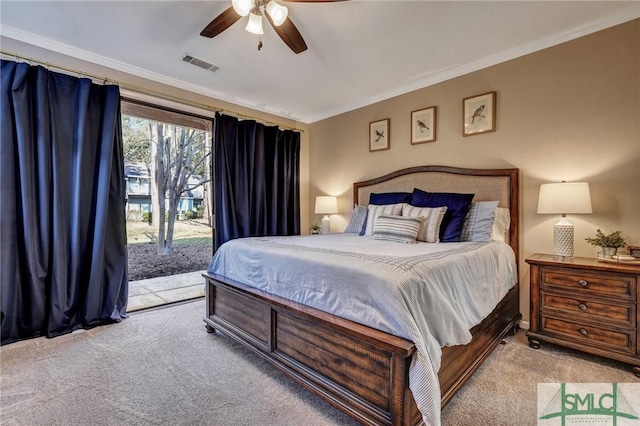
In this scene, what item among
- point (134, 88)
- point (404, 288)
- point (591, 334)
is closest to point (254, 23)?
point (134, 88)

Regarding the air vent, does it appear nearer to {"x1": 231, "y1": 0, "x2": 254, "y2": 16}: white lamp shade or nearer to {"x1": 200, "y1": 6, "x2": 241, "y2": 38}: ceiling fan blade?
{"x1": 200, "y1": 6, "x2": 241, "y2": 38}: ceiling fan blade

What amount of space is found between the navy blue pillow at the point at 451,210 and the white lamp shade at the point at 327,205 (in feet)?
5.00

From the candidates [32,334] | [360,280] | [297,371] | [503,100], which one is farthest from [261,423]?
[503,100]

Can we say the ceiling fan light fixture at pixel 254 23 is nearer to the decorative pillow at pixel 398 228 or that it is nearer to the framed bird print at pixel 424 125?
the decorative pillow at pixel 398 228

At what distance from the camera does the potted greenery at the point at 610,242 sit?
2.17 metres

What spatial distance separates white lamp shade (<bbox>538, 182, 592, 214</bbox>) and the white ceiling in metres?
1.36

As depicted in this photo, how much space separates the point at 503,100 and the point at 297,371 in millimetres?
3109

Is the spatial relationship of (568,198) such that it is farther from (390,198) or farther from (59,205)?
(59,205)

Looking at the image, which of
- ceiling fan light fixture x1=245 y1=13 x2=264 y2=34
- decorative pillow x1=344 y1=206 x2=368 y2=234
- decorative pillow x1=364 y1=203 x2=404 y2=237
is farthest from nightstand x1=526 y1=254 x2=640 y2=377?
ceiling fan light fixture x1=245 y1=13 x2=264 y2=34

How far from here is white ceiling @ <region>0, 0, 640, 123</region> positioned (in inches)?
87.4

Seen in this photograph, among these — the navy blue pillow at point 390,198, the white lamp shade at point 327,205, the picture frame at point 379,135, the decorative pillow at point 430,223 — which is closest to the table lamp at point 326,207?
the white lamp shade at point 327,205

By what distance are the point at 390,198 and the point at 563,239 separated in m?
1.61

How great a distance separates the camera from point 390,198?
11.2 ft

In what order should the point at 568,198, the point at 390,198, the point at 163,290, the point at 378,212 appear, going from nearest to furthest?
the point at 568,198, the point at 378,212, the point at 390,198, the point at 163,290
